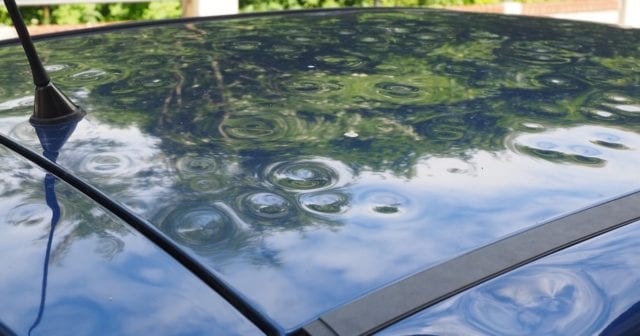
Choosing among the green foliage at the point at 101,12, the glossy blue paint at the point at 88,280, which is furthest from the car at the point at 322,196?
the green foliage at the point at 101,12

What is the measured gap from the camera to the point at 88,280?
1014 mm

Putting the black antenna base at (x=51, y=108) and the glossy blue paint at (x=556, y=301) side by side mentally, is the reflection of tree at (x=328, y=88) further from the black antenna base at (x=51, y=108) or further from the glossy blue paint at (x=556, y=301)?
the glossy blue paint at (x=556, y=301)

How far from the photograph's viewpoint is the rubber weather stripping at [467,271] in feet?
3.07

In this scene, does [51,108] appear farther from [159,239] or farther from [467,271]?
[467,271]

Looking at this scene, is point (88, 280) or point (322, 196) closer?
point (88, 280)

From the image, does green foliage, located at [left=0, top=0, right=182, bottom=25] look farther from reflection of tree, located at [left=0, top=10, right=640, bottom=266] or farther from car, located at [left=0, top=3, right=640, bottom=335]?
car, located at [left=0, top=3, right=640, bottom=335]

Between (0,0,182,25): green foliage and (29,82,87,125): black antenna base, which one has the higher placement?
(29,82,87,125): black antenna base

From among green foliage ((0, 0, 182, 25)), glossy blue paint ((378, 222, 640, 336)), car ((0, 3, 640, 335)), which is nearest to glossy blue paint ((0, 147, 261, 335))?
car ((0, 3, 640, 335))

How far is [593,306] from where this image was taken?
40.9 inches

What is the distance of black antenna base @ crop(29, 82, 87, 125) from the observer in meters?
1.49

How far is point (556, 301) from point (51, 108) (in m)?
→ 0.90

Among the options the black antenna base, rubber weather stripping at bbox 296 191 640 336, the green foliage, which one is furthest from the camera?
the green foliage

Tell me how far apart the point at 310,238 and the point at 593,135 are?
0.61 metres

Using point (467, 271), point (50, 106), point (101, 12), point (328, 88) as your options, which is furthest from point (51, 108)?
point (101, 12)
